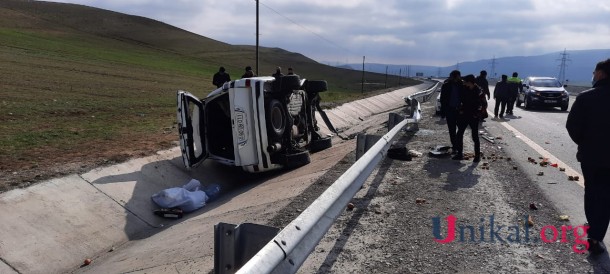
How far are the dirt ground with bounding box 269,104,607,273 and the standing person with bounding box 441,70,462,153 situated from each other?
1624 millimetres

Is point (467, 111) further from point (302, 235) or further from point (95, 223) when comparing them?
point (302, 235)

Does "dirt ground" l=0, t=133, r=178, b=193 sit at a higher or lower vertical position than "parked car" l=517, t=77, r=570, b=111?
lower

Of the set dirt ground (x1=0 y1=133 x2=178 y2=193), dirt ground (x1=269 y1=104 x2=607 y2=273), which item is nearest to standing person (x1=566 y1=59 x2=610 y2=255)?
dirt ground (x1=269 y1=104 x2=607 y2=273)

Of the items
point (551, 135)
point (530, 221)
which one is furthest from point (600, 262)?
point (551, 135)

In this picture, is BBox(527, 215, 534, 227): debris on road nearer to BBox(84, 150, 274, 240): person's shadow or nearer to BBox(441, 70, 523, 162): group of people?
BBox(441, 70, 523, 162): group of people

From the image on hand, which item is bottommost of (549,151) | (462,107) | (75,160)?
(75,160)

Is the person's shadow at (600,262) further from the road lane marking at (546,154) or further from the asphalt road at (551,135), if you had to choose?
the asphalt road at (551,135)

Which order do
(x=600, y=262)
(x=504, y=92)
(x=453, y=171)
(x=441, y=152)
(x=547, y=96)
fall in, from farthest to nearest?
(x=547, y=96)
(x=504, y=92)
(x=441, y=152)
(x=453, y=171)
(x=600, y=262)

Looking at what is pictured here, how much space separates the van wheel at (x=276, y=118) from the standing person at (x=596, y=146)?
533cm

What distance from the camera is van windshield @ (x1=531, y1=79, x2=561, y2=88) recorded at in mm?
22844

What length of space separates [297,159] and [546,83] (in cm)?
1793

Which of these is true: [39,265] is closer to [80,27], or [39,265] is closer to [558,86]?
[558,86]

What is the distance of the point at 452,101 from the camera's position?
898cm

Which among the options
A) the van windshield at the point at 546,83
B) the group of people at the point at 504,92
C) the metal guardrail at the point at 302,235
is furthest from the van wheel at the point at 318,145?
the van windshield at the point at 546,83
